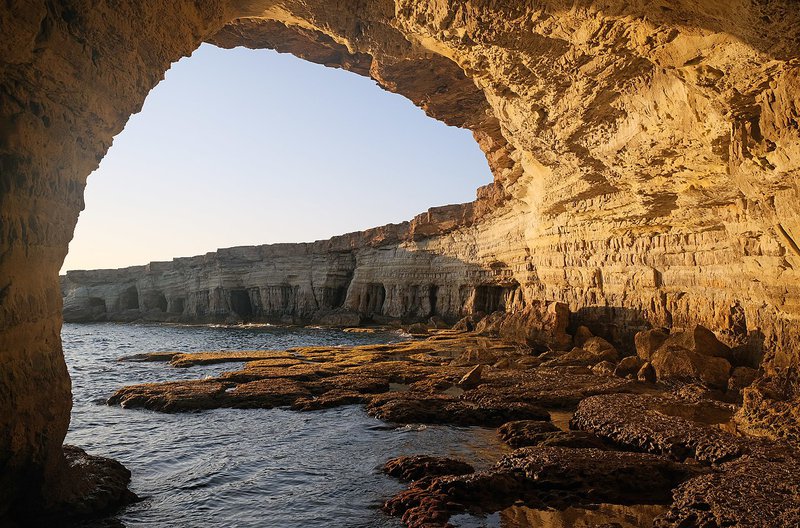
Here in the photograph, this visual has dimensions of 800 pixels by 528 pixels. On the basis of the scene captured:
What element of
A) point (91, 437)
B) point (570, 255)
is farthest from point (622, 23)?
point (570, 255)

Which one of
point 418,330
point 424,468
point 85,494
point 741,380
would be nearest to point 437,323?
point 418,330

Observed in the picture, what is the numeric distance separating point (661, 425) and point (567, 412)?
2879 millimetres

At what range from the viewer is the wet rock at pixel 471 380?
15.9 meters

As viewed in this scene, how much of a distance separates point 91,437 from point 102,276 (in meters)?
60.3

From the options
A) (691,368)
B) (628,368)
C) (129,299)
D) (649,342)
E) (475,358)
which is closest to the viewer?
(691,368)

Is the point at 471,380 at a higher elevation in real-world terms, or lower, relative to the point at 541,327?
lower

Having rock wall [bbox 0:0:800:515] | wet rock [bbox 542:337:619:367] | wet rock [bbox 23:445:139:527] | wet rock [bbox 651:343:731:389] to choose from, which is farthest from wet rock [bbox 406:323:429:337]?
wet rock [bbox 23:445:139:527]

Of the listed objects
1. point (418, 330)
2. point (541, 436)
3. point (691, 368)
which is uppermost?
point (691, 368)

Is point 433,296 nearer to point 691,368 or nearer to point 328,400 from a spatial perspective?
point 691,368

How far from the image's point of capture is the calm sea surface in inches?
306

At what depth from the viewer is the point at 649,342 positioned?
18094 mm

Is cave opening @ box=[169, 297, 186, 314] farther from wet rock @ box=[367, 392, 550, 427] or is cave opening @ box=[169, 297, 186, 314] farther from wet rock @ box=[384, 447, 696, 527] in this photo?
wet rock @ box=[384, 447, 696, 527]

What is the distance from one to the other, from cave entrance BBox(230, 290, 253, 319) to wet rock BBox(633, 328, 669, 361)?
152 ft

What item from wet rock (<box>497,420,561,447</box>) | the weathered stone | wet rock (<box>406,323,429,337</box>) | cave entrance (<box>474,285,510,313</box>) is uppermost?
cave entrance (<box>474,285,510,313</box>)
